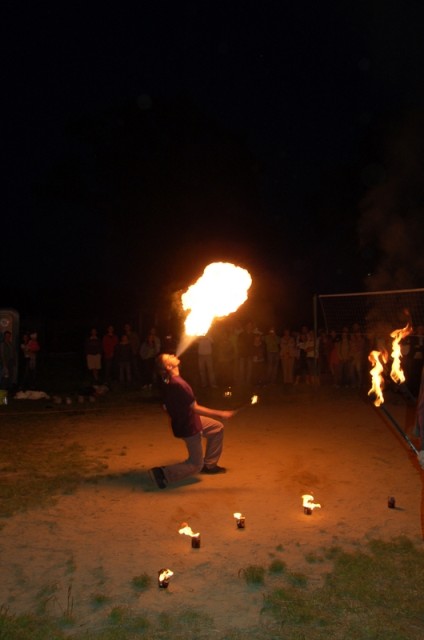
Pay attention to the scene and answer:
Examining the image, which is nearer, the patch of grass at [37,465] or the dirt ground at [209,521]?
the dirt ground at [209,521]

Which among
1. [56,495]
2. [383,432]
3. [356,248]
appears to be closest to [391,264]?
[356,248]

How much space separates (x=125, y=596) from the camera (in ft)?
15.4

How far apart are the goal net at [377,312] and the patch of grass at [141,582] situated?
11.4 m

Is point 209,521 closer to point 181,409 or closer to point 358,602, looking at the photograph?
point 181,409

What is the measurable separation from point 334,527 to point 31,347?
14158 mm

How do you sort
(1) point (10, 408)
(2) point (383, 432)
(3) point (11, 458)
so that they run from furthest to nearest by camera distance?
1. (1) point (10, 408)
2. (2) point (383, 432)
3. (3) point (11, 458)

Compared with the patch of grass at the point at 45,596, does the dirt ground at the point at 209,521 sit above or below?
below

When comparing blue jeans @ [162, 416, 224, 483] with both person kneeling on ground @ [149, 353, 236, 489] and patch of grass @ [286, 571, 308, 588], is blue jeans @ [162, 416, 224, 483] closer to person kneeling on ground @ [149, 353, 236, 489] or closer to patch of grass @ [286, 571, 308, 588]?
person kneeling on ground @ [149, 353, 236, 489]

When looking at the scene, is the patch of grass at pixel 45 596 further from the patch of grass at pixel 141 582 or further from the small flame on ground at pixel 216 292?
the small flame on ground at pixel 216 292

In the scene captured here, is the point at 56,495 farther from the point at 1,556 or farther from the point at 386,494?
the point at 386,494

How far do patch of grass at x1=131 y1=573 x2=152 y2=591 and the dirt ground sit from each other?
51mm

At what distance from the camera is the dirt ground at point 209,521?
15.6ft

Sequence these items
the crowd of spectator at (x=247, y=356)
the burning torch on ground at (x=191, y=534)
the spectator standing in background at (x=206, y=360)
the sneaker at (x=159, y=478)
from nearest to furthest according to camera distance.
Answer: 1. the burning torch on ground at (x=191, y=534)
2. the sneaker at (x=159, y=478)
3. the crowd of spectator at (x=247, y=356)
4. the spectator standing in background at (x=206, y=360)

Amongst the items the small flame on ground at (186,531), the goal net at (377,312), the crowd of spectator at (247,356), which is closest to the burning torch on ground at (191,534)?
the small flame on ground at (186,531)
